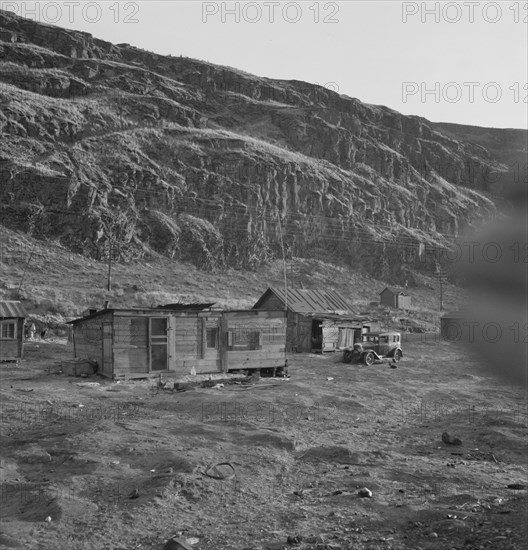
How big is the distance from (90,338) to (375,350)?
1648 centimetres

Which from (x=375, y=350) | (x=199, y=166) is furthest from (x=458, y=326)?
(x=199, y=166)

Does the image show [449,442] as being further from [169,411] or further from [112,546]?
[112,546]

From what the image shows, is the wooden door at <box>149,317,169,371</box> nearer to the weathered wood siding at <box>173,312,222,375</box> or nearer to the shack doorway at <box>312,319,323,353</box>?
the weathered wood siding at <box>173,312,222,375</box>

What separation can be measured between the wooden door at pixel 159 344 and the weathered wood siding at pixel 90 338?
5.82 ft

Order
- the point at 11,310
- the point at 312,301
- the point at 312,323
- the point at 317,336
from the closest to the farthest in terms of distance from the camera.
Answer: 1. the point at 11,310
2. the point at 317,336
3. the point at 312,323
4. the point at 312,301

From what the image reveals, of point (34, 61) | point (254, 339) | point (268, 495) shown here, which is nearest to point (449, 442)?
point (268, 495)

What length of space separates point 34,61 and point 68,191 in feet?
154

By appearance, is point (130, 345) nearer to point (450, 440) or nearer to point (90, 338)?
point (90, 338)

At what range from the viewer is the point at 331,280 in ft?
251

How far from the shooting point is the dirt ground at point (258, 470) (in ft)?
25.1

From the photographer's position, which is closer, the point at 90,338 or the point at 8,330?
the point at 90,338

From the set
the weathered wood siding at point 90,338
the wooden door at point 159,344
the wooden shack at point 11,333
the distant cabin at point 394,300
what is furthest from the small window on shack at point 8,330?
the distant cabin at point 394,300

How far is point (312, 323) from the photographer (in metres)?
37.9

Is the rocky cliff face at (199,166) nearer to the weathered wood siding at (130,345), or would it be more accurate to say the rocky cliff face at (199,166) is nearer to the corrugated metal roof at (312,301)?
the corrugated metal roof at (312,301)
